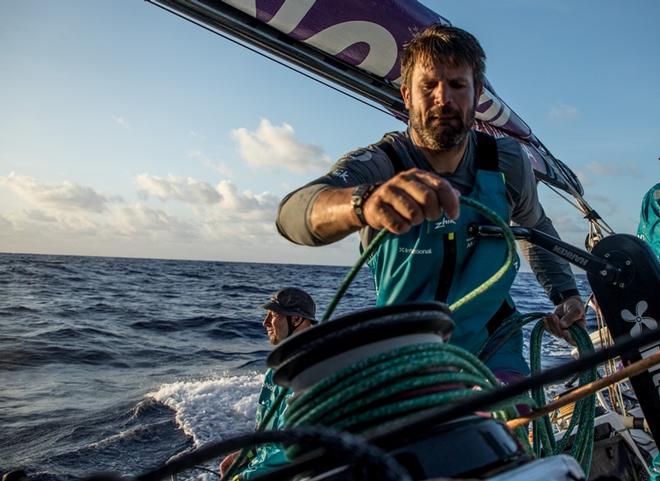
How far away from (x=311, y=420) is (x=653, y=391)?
5.47 ft

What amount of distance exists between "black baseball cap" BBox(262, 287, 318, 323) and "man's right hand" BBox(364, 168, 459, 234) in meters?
3.92

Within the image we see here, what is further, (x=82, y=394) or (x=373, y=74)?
(x=82, y=394)

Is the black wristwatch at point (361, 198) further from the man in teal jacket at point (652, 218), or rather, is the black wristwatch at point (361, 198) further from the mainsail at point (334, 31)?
the man in teal jacket at point (652, 218)

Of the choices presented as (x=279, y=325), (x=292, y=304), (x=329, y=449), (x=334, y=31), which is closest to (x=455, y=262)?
(x=329, y=449)

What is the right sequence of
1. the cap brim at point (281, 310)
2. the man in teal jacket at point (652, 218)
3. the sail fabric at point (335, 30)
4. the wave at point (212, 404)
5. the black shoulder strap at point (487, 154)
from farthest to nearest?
the wave at point (212, 404) → the cap brim at point (281, 310) → the man in teal jacket at point (652, 218) → the sail fabric at point (335, 30) → the black shoulder strap at point (487, 154)

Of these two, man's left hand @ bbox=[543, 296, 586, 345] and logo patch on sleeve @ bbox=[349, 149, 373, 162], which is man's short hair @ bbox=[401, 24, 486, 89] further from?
man's left hand @ bbox=[543, 296, 586, 345]

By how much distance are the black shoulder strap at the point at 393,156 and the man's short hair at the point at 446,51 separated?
1.08 ft

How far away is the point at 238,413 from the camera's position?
784 centimetres

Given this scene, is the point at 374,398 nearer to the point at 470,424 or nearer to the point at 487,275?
the point at 470,424

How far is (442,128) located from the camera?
7.03 ft

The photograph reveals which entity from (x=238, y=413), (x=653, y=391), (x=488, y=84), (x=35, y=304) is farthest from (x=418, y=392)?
(x=35, y=304)

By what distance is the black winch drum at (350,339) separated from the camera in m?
1.02

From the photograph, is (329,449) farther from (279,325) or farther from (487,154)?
(279,325)

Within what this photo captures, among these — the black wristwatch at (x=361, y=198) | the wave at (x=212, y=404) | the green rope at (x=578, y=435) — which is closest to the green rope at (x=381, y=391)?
the black wristwatch at (x=361, y=198)
